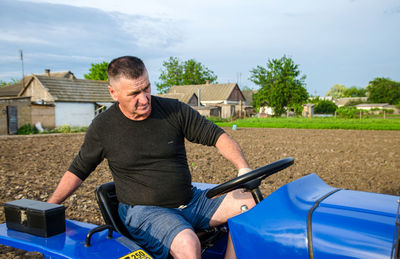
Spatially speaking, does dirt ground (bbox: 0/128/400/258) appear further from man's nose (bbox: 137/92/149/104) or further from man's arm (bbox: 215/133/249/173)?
man's arm (bbox: 215/133/249/173)

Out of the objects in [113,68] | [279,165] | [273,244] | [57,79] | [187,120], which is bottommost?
[273,244]

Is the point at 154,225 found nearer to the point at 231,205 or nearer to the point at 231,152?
the point at 231,205

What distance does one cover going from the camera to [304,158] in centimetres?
914

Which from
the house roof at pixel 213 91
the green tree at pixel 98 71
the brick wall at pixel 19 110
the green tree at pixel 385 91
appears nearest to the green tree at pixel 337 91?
the green tree at pixel 385 91

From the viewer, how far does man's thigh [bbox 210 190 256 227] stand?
1.85 meters

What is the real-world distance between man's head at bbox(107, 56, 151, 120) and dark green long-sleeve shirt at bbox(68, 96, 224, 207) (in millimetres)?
106

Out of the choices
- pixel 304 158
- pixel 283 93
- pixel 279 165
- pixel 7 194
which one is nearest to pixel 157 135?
pixel 279 165

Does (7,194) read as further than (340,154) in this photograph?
No

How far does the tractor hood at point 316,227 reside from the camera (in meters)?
1.21

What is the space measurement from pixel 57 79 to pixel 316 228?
29.1 meters

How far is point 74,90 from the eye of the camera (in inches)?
1058

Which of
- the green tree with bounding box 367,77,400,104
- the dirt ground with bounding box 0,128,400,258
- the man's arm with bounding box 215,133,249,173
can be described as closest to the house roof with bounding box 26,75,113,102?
the dirt ground with bounding box 0,128,400,258

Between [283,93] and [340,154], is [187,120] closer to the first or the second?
[340,154]

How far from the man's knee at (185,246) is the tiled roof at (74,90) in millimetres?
25139
